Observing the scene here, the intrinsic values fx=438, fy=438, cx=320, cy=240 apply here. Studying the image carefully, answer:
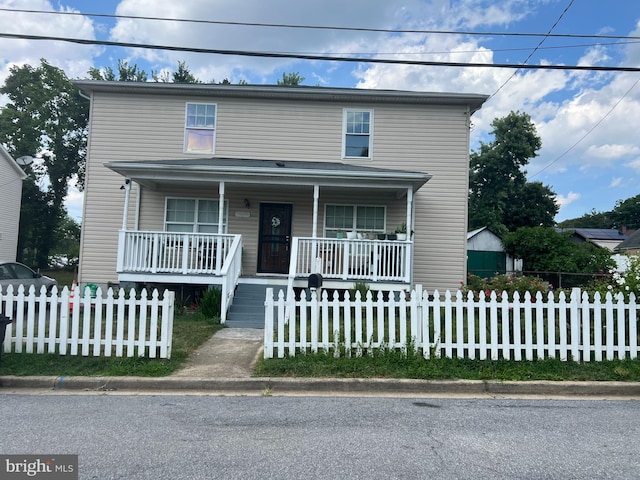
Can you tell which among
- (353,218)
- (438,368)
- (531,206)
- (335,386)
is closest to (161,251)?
(353,218)

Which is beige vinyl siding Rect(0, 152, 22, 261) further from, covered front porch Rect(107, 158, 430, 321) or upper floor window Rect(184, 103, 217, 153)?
covered front porch Rect(107, 158, 430, 321)

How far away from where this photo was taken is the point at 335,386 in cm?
539

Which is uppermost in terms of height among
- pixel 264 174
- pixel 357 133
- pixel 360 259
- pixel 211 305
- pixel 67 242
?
pixel 357 133

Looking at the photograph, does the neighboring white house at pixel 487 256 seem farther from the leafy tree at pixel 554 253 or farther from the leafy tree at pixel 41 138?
the leafy tree at pixel 41 138

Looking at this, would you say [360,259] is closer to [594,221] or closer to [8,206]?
[8,206]

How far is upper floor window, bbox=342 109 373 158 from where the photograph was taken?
12969 millimetres

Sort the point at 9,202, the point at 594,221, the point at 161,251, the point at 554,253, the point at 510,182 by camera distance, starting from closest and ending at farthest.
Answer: the point at 161,251
the point at 554,253
the point at 9,202
the point at 510,182
the point at 594,221

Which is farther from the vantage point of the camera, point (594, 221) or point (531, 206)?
point (594, 221)

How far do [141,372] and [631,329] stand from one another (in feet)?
21.8

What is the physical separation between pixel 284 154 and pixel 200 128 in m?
2.61

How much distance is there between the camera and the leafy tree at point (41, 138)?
97.0ft

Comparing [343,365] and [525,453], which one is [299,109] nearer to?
[343,365]

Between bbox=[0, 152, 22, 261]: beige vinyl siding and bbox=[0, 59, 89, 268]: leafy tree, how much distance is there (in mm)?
6206

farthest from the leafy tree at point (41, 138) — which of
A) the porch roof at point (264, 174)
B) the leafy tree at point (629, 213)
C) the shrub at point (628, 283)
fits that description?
the leafy tree at point (629, 213)
